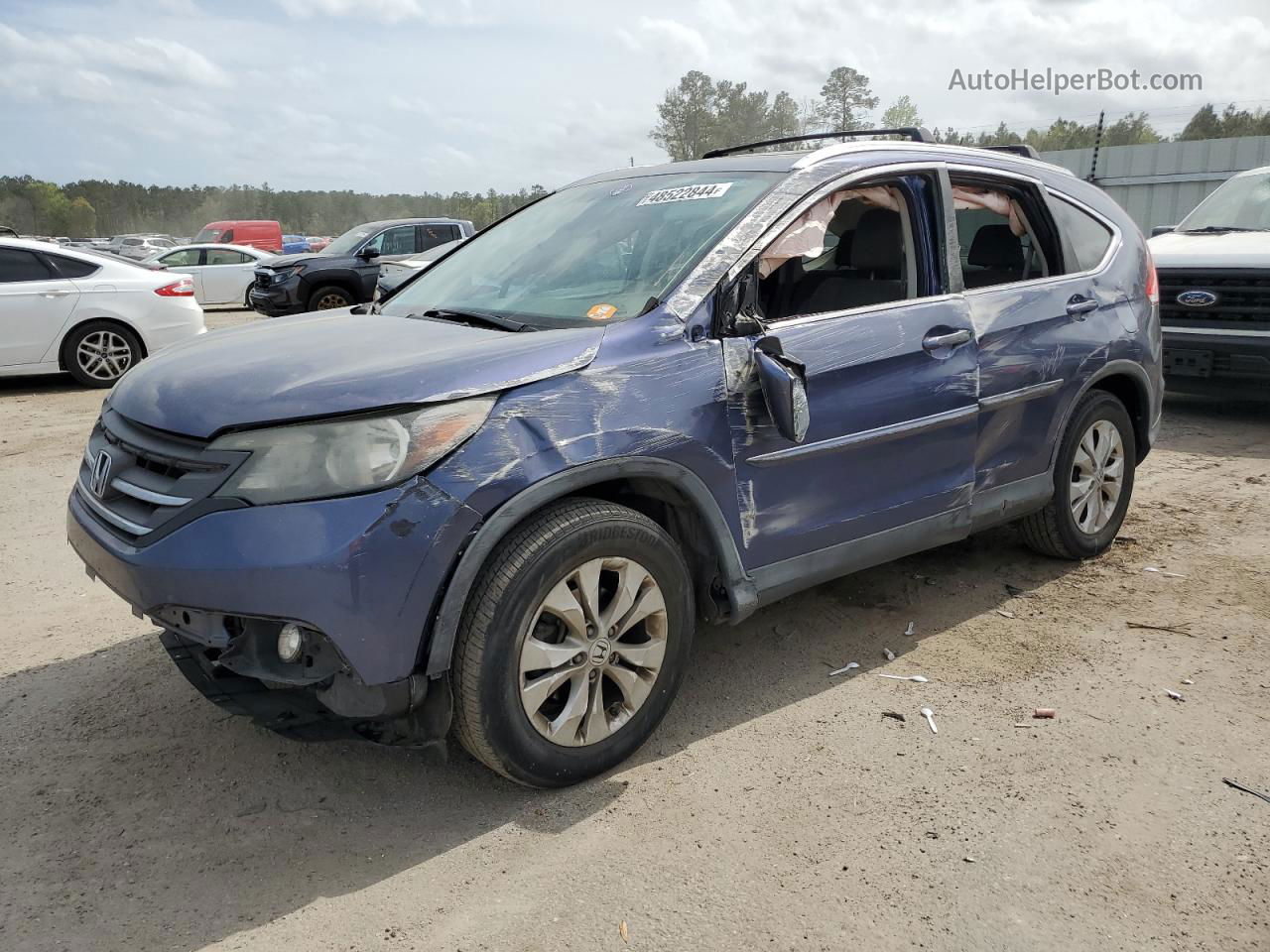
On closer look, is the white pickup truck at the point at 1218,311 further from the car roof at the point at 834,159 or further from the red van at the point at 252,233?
the red van at the point at 252,233

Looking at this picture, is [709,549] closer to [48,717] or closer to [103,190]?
[48,717]

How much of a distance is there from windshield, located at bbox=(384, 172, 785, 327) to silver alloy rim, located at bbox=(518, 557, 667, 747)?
0.81 meters

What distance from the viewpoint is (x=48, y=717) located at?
132 inches

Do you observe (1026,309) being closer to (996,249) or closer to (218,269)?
(996,249)

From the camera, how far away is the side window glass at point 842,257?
3506 millimetres

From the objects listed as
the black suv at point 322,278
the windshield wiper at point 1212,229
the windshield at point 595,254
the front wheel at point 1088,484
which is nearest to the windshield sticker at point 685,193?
the windshield at point 595,254

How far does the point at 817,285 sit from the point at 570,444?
5.65 feet

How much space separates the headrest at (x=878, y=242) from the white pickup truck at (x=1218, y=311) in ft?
15.7

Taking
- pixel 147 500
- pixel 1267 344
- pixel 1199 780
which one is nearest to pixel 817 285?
pixel 1199 780

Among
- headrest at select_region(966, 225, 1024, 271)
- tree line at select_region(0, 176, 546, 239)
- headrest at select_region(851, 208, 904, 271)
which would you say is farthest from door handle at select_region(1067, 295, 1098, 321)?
tree line at select_region(0, 176, 546, 239)

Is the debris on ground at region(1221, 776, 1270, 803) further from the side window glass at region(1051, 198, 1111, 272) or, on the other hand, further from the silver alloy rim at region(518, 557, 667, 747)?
the side window glass at region(1051, 198, 1111, 272)

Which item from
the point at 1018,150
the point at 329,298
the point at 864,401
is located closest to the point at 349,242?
the point at 329,298

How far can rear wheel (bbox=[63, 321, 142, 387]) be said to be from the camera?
987 cm

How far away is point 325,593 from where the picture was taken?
2434 mm
